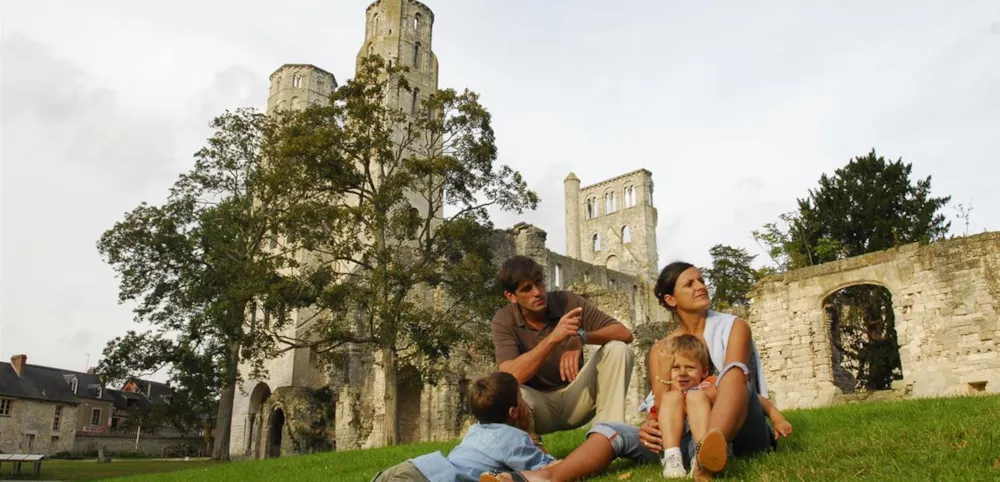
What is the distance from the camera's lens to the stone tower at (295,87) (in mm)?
47938

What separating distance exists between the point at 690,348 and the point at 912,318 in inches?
575

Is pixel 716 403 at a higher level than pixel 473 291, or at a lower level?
lower

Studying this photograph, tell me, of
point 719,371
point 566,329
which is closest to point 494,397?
point 566,329

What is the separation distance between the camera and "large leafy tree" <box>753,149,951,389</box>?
74.3 feet

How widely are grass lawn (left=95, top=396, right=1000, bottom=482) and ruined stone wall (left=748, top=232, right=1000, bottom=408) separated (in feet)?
30.5

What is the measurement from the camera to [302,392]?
32.6 m

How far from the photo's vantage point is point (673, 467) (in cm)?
434

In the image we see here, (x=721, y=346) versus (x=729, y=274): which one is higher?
(x=729, y=274)

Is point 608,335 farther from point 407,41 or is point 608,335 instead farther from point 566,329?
point 407,41

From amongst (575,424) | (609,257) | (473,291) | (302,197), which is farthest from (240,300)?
(609,257)

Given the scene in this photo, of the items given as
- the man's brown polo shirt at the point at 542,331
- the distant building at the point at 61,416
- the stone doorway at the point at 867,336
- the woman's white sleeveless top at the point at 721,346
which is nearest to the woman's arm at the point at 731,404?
the woman's white sleeveless top at the point at 721,346

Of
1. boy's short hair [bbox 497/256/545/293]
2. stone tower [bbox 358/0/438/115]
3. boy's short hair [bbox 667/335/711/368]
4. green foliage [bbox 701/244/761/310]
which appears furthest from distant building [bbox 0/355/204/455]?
boy's short hair [bbox 667/335/711/368]

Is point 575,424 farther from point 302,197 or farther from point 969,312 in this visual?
point 302,197

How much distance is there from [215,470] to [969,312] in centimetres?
1561
